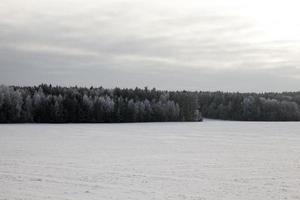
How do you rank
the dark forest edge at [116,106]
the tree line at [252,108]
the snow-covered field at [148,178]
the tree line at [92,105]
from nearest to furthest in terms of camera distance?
the snow-covered field at [148,178], the tree line at [92,105], the dark forest edge at [116,106], the tree line at [252,108]

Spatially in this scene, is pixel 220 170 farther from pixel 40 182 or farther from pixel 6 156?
pixel 6 156

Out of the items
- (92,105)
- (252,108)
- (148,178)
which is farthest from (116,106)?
(148,178)

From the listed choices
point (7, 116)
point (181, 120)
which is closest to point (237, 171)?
point (7, 116)

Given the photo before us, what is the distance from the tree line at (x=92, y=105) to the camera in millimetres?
98625

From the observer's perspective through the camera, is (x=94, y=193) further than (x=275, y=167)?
No

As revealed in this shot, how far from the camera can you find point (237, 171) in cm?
2114

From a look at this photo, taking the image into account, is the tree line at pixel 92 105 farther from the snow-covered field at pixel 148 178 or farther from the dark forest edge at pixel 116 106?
the snow-covered field at pixel 148 178

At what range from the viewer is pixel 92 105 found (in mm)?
106875

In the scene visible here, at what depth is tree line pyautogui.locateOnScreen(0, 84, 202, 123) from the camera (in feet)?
324

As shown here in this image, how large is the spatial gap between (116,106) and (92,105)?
6.94 meters

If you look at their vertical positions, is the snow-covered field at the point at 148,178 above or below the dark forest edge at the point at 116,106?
below

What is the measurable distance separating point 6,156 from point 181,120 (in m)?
95.8

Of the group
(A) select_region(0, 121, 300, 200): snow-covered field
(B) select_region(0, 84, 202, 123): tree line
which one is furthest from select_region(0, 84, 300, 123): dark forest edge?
(A) select_region(0, 121, 300, 200): snow-covered field

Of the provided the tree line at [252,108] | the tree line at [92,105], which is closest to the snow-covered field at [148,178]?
the tree line at [92,105]
